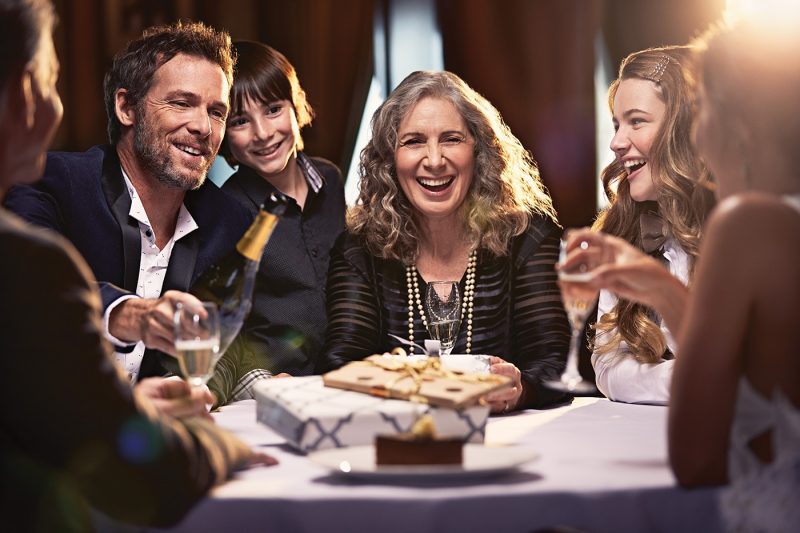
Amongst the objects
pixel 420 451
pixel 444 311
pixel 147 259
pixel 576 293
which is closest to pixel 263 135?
pixel 147 259

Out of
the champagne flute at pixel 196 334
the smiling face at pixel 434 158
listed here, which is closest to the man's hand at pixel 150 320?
the champagne flute at pixel 196 334

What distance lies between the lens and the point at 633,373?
2.51m

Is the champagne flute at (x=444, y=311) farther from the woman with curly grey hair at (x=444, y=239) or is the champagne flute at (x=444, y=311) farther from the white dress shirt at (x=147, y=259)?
the white dress shirt at (x=147, y=259)

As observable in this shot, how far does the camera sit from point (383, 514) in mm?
1348

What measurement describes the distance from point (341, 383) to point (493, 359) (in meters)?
0.60

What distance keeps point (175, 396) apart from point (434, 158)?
1.48 m

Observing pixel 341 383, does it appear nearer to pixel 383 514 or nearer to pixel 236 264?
pixel 236 264

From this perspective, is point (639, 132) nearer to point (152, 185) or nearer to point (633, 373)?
point (633, 373)

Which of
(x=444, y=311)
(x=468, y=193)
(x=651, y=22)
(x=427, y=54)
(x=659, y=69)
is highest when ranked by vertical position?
(x=651, y=22)

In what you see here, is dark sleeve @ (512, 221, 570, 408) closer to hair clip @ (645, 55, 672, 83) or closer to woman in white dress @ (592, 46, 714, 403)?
woman in white dress @ (592, 46, 714, 403)

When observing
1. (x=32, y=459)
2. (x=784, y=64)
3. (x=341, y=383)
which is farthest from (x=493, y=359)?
(x=32, y=459)

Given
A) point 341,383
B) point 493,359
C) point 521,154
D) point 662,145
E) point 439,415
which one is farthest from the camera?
point 521,154

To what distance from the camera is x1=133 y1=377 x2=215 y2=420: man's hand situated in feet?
5.68

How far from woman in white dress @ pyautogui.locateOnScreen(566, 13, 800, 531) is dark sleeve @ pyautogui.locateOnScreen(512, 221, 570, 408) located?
122 cm
